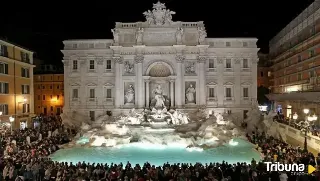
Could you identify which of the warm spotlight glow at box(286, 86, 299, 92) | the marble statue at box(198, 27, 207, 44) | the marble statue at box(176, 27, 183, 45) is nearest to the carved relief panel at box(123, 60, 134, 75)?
the marble statue at box(176, 27, 183, 45)

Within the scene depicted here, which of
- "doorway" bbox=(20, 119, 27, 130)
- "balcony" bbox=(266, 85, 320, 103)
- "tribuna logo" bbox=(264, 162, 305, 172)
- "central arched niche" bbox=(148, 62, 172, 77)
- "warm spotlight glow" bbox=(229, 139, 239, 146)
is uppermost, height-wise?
"central arched niche" bbox=(148, 62, 172, 77)

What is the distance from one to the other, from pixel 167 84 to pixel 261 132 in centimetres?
1397

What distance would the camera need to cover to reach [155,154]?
83.1 feet

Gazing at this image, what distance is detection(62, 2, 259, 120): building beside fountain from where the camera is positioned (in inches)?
1613

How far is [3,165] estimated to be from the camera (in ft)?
60.3

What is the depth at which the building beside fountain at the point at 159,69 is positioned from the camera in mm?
40969

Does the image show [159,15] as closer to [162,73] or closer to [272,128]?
[162,73]

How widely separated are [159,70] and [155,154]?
18.9 metres

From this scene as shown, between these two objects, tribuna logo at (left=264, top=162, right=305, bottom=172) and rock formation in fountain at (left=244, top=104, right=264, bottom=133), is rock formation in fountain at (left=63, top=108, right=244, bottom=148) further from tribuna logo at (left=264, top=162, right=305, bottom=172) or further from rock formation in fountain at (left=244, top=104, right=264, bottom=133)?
tribuna logo at (left=264, top=162, right=305, bottom=172)

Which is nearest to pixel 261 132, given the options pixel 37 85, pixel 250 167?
pixel 250 167

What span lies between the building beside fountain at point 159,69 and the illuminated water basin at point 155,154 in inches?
520

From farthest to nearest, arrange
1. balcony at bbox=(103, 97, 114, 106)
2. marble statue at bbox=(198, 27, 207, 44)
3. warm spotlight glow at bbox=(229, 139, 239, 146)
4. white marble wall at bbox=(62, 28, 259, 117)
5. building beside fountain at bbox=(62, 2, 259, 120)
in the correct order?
1. balcony at bbox=(103, 97, 114, 106)
2. white marble wall at bbox=(62, 28, 259, 117)
3. building beside fountain at bbox=(62, 2, 259, 120)
4. marble statue at bbox=(198, 27, 207, 44)
5. warm spotlight glow at bbox=(229, 139, 239, 146)

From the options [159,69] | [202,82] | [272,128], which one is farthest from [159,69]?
[272,128]

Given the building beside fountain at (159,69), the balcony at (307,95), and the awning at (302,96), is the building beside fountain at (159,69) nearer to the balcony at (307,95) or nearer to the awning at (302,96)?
the awning at (302,96)
